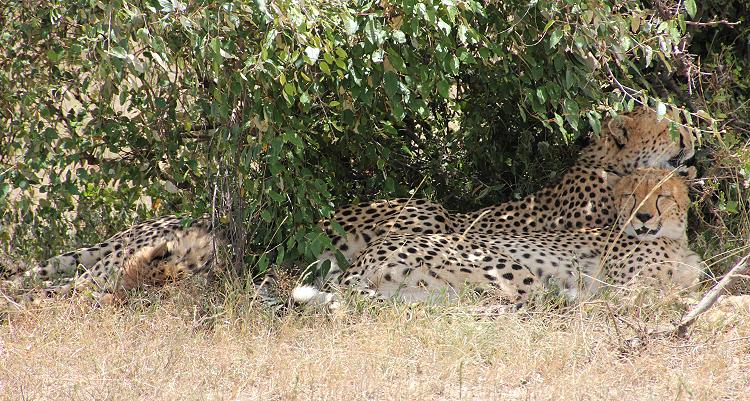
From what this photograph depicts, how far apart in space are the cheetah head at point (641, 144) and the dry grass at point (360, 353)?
1.43 metres

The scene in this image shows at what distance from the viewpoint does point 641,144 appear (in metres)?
5.75

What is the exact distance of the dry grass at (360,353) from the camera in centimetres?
364

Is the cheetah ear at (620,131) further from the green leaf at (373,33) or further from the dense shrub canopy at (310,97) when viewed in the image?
the green leaf at (373,33)

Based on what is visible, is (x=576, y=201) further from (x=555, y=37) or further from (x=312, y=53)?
(x=312, y=53)

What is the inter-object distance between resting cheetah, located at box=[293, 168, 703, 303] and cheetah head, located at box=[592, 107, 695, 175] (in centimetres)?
20

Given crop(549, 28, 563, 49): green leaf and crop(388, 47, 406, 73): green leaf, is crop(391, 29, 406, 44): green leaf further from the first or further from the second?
crop(549, 28, 563, 49): green leaf

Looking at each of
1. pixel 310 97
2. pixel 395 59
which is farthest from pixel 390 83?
pixel 310 97

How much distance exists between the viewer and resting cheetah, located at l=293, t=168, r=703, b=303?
4.87 meters

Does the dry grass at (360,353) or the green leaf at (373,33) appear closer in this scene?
the dry grass at (360,353)

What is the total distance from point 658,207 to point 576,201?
493 mm

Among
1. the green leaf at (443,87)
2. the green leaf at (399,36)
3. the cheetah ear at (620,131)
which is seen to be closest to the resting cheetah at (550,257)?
the cheetah ear at (620,131)

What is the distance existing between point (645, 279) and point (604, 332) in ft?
2.91

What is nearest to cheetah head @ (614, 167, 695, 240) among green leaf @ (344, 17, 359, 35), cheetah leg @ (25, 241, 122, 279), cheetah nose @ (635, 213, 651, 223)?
cheetah nose @ (635, 213, 651, 223)

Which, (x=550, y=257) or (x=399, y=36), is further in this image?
(x=550, y=257)
